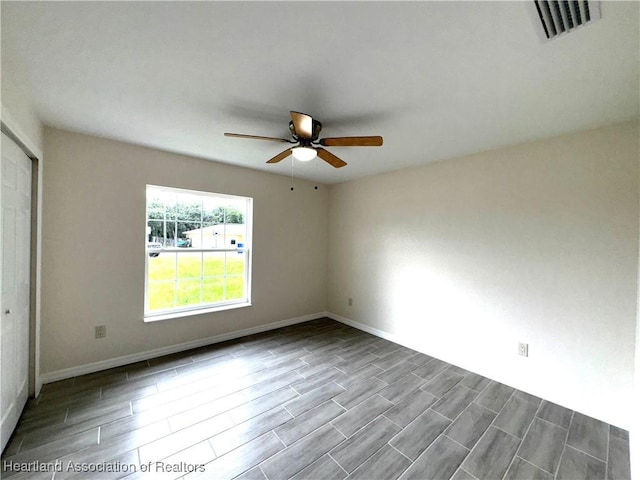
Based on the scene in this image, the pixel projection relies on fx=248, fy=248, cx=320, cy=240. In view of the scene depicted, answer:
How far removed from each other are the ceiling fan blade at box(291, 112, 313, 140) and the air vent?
1.17 m

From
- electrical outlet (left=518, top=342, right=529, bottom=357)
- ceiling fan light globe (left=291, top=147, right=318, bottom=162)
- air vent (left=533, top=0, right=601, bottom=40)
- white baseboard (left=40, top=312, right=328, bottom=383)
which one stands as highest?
air vent (left=533, top=0, right=601, bottom=40)

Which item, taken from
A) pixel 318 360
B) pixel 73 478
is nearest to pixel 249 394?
pixel 318 360

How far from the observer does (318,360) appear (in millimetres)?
2867

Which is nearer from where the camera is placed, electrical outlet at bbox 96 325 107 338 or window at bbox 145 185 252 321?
electrical outlet at bbox 96 325 107 338

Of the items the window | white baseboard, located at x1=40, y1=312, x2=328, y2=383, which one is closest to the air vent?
the window

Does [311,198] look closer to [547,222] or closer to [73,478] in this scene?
[547,222]

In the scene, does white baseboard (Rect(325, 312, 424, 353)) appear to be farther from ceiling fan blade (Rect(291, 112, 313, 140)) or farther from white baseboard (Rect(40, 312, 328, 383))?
ceiling fan blade (Rect(291, 112, 313, 140))

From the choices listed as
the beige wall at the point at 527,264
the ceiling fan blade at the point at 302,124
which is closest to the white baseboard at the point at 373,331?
the beige wall at the point at 527,264

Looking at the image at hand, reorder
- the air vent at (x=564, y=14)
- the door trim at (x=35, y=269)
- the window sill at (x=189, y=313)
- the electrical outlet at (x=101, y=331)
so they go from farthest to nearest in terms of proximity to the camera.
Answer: the window sill at (x=189, y=313) → the electrical outlet at (x=101, y=331) → the door trim at (x=35, y=269) → the air vent at (x=564, y=14)

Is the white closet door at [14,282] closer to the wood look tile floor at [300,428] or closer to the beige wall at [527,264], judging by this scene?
the wood look tile floor at [300,428]

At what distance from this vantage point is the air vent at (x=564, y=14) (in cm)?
103

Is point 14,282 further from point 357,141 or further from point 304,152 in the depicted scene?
point 357,141

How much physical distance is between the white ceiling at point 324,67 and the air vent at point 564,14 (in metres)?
0.05

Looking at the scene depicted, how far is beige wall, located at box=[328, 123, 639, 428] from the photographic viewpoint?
1977 millimetres
